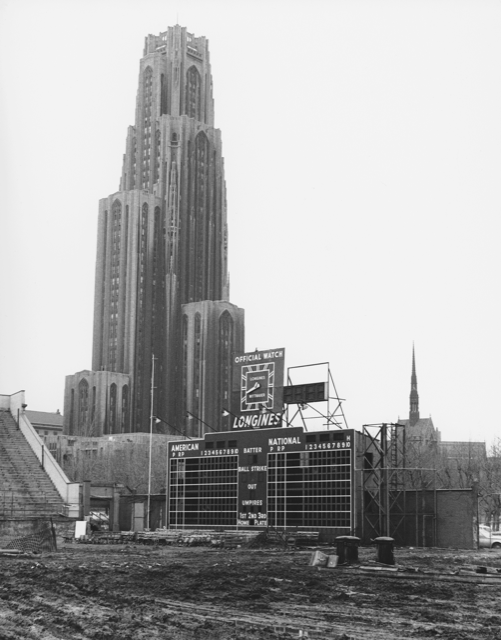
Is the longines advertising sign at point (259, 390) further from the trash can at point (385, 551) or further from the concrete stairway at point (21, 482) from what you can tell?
the trash can at point (385, 551)

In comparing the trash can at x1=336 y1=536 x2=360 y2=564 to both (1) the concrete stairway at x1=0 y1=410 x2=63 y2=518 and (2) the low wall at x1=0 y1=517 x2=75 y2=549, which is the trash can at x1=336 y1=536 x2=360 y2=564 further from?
Answer: (1) the concrete stairway at x1=0 y1=410 x2=63 y2=518

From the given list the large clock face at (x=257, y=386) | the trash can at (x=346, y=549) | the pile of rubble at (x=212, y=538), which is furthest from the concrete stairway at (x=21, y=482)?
the trash can at (x=346, y=549)

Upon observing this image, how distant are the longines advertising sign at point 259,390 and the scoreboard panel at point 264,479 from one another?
10.2ft

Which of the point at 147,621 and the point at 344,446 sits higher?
the point at 344,446

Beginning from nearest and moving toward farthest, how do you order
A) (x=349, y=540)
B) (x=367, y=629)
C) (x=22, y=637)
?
(x=22, y=637)
(x=367, y=629)
(x=349, y=540)

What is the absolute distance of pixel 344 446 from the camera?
55906 mm

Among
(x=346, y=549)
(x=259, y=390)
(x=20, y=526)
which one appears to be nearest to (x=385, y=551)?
(x=346, y=549)

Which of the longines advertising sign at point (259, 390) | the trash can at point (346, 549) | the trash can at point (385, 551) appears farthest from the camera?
the longines advertising sign at point (259, 390)

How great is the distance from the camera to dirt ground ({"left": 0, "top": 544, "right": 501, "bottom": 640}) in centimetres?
1823

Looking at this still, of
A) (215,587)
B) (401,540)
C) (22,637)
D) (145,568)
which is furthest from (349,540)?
(401,540)

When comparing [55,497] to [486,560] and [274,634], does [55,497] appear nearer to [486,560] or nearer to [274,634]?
[486,560]

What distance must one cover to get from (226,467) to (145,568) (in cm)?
2935

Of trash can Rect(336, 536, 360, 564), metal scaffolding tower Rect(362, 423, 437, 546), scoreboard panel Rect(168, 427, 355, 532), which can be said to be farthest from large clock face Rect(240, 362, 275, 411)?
trash can Rect(336, 536, 360, 564)

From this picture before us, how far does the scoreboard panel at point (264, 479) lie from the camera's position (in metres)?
55.8
